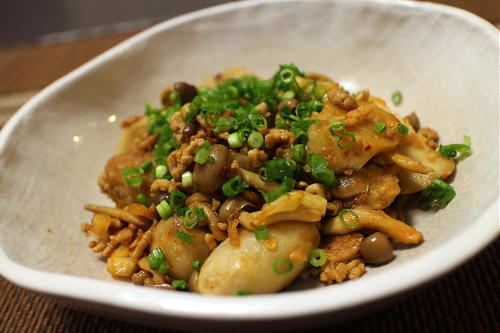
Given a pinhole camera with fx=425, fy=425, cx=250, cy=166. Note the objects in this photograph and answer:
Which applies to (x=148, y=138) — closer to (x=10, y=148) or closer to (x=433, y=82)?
(x=10, y=148)

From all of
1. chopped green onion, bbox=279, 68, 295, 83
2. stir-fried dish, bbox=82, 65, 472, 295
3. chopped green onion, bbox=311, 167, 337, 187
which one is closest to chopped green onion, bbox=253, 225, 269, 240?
stir-fried dish, bbox=82, 65, 472, 295

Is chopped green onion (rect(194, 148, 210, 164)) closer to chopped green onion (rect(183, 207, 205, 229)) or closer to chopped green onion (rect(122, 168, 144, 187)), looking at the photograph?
chopped green onion (rect(183, 207, 205, 229))

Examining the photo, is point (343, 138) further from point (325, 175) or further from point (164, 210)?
point (164, 210)

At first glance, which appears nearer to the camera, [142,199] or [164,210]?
[164,210]

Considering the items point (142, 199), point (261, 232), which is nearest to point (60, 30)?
point (142, 199)

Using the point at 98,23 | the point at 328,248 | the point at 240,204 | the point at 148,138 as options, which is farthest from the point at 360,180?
the point at 98,23
